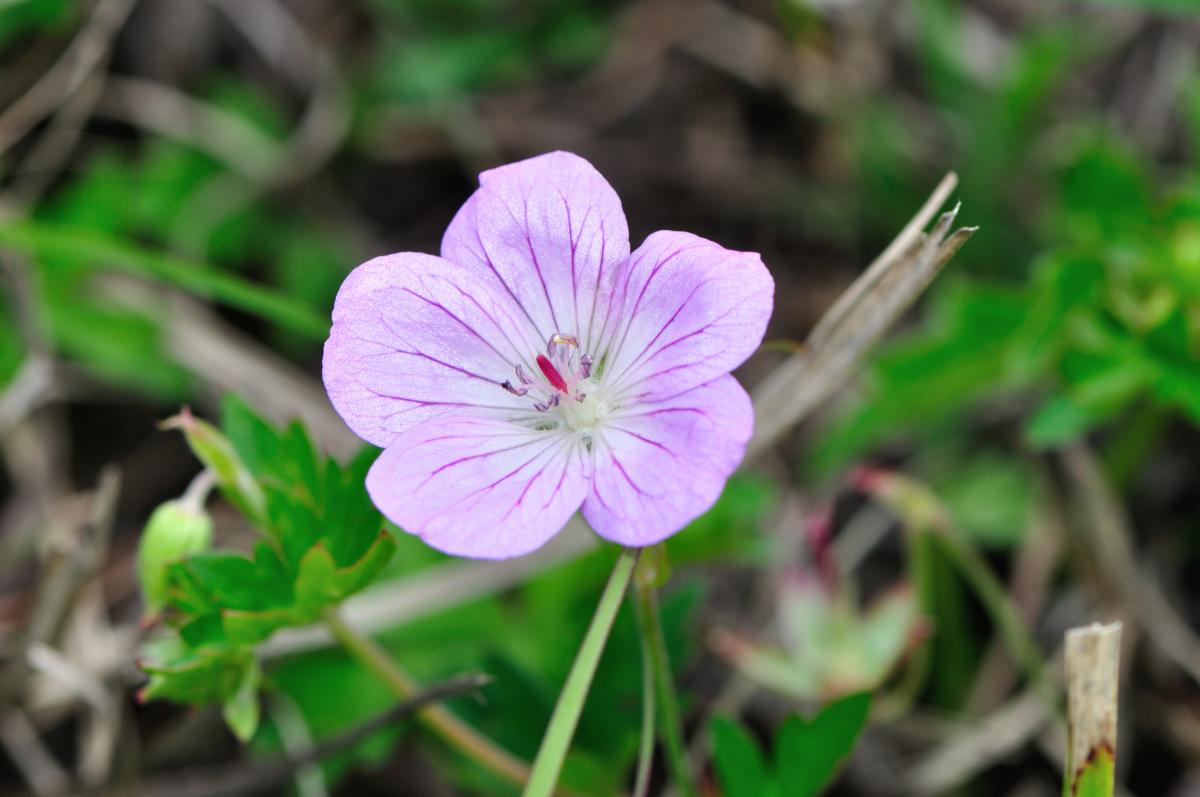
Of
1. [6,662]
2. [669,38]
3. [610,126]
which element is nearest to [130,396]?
[6,662]

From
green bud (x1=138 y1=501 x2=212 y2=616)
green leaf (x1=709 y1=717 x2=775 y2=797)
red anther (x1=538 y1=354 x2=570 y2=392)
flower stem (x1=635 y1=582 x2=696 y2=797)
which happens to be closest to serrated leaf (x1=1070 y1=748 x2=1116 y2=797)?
green leaf (x1=709 y1=717 x2=775 y2=797)

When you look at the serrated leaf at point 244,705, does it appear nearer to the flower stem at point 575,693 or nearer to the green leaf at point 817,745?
the flower stem at point 575,693

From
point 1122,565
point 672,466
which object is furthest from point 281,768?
point 1122,565

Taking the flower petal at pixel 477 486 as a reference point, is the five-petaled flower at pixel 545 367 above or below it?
above

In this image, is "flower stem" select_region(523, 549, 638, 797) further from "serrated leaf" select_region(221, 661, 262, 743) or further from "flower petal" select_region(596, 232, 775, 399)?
"serrated leaf" select_region(221, 661, 262, 743)

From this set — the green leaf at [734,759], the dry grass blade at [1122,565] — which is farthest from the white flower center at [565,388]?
the dry grass blade at [1122,565]

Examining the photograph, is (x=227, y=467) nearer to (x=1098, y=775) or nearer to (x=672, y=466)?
(x=672, y=466)
